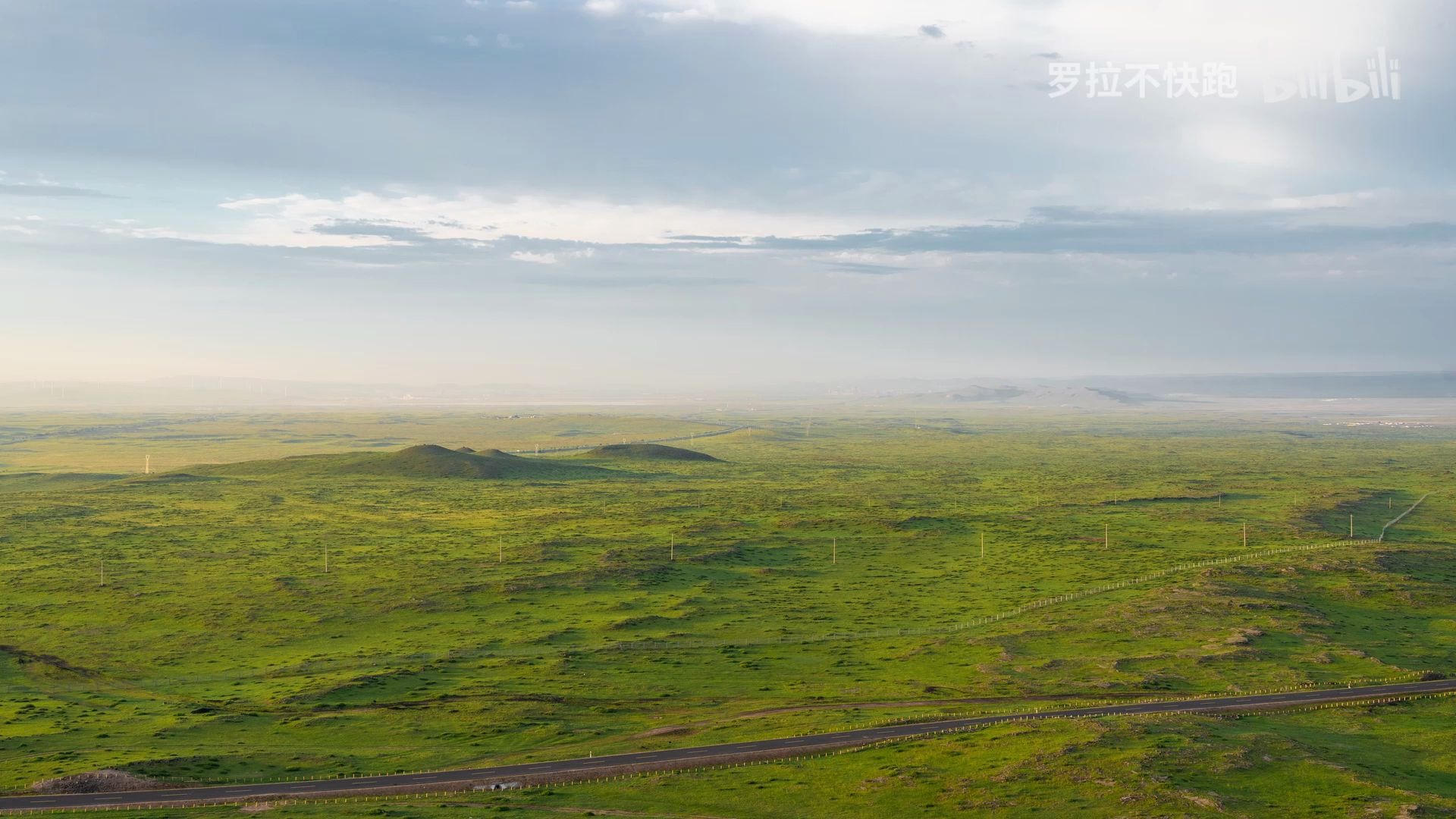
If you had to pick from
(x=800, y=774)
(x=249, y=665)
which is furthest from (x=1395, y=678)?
(x=249, y=665)

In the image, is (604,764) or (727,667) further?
(727,667)

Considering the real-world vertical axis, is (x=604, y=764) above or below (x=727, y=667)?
above

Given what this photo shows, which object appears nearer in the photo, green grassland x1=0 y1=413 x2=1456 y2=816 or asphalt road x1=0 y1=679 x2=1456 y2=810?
asphalt road x1=0 y1=679 x2=1456 y2=810

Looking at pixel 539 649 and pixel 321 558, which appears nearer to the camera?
pixel 539 649

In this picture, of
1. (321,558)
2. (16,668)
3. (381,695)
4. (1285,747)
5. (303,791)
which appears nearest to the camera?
(303,791)

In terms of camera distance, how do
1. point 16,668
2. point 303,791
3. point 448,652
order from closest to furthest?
point 303,791 → point 16,668 → point 448,652

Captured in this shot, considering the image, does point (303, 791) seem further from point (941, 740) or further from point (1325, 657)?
point (1325, 657)

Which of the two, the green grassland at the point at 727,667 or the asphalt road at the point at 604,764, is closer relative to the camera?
the asphalt road at the point at 604,764
